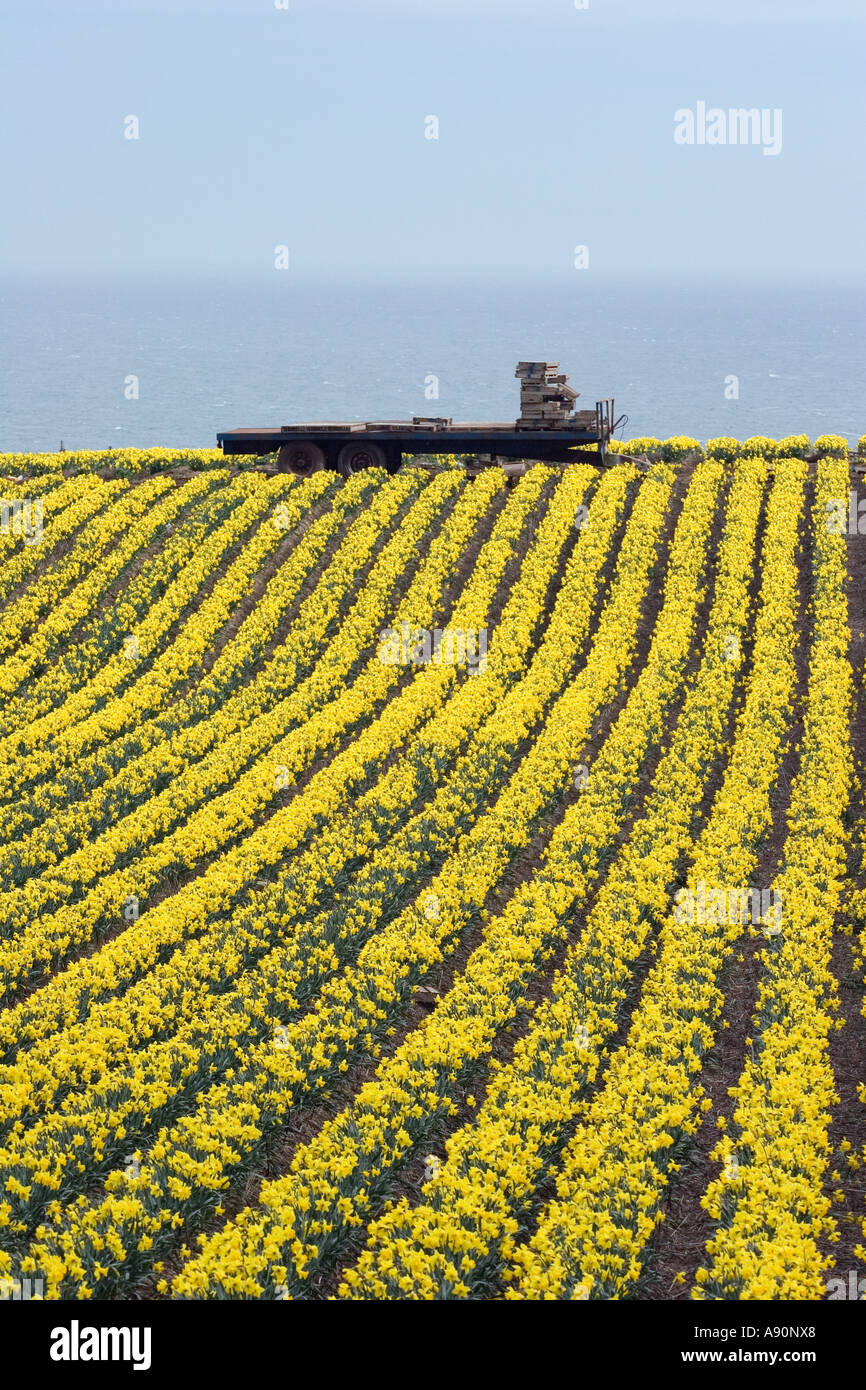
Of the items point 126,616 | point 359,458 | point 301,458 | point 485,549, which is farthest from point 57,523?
point 485,549

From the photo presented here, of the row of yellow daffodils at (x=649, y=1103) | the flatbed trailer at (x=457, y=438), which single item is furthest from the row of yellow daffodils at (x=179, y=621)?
the row of yellow daffodils at (x=649, y=1103)

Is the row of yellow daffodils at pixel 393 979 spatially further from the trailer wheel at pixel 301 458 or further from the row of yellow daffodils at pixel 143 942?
the trailer wheel at pixel 301 458

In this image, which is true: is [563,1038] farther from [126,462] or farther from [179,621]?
[126,462]

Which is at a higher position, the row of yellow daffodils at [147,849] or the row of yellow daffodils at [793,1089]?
the row of yellow daffodils at [147,849]

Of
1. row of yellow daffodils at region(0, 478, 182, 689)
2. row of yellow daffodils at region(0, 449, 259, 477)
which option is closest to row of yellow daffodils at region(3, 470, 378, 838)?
row of yellow daffodils at region(0, 478, 182, 689)
